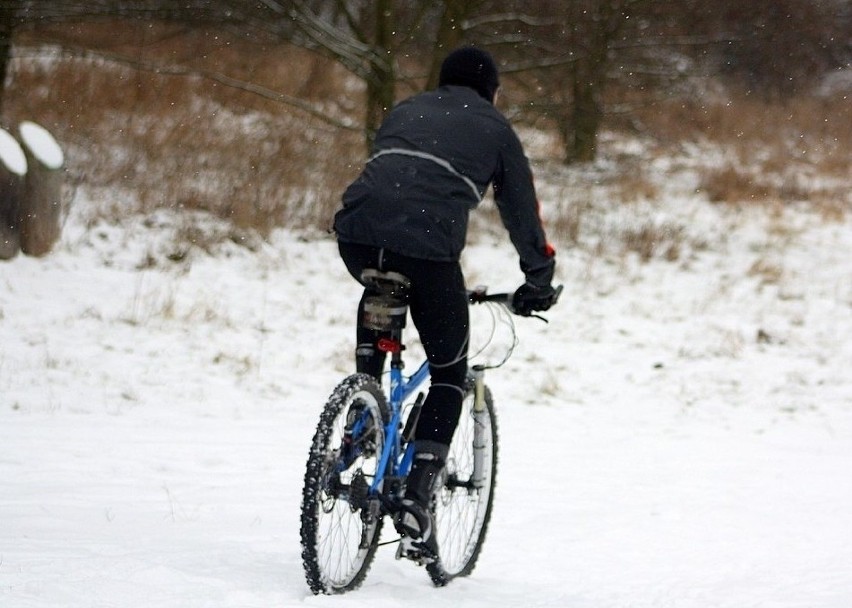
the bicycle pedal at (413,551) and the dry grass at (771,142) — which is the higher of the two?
the dry grass at (771,142)

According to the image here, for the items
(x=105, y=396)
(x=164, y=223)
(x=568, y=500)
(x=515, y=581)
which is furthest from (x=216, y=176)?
(x=515, y=581)

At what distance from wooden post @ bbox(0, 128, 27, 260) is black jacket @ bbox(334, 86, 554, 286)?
266 inches

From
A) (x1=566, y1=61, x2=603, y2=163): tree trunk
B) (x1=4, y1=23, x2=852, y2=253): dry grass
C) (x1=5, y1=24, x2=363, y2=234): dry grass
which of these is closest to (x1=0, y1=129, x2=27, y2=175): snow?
(x1=4, y1=23, x2=852, y2=253): dry grass

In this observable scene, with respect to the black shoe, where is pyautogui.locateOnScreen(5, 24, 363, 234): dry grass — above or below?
above

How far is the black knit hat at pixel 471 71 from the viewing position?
11.6 feet

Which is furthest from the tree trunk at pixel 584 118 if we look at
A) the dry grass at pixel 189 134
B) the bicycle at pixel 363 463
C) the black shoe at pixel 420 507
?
the black shoe at pixel 420 507

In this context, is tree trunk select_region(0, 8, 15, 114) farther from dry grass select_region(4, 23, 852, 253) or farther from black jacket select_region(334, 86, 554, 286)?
black jacket select_region(334, 86, 554, 286)

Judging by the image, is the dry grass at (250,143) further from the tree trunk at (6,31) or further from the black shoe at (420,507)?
the black shoe at (420,507)

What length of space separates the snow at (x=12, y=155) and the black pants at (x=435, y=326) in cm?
688

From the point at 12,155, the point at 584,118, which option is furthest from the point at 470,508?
the point at 584,118

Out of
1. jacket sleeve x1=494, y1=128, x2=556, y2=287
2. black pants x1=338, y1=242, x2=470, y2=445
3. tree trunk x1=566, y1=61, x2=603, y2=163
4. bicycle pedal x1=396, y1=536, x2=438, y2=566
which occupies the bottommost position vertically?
bicycle pedal x1=396, y1=536, x2=438, y2=566

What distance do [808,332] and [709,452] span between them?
11.9 feet

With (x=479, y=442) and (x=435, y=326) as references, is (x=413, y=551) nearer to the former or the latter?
(x=479, y=442)

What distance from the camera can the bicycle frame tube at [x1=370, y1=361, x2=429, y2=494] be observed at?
3455 millimetres
